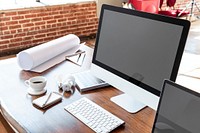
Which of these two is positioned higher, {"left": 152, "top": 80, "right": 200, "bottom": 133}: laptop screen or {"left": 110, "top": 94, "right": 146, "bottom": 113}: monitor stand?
{"left": 152, "top": 80, "right": 200, "bottom": 133}: laptop screen

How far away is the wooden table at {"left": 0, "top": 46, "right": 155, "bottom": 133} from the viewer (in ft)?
3.97

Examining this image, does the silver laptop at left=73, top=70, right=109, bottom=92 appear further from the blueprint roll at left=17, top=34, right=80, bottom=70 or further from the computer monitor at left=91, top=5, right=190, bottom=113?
the blueprint roll at left=17, top=34, right=80, bottom=70

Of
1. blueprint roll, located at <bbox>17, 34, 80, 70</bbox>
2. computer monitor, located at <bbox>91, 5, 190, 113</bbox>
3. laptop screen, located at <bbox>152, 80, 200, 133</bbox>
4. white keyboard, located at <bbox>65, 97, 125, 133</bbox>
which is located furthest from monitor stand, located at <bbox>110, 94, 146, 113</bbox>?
blueprint roll, located at <bbox>17, 34, 80, 70</bbox>

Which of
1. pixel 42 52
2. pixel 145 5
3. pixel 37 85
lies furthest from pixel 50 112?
pixel 145 5

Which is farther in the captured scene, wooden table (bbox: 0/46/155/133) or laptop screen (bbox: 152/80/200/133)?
wooden table (bbox: 0/46/155/133)

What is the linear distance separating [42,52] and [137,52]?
817 millimetres

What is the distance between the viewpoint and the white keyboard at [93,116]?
119 centimetres

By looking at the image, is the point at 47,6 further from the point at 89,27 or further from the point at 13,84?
the point at 13,84

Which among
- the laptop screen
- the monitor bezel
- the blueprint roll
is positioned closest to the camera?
the laptop screen

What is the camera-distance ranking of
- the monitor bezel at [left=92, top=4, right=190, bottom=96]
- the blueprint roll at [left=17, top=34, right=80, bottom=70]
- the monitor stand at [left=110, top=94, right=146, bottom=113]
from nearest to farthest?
the monitor bezel at [left=92, top=4, right=190, bottom=96] < the monitor stand at [left=110, top=94, right=146, bottom=113] < the blueprint roll at [left=17, top=34, right=80, bottom=70]

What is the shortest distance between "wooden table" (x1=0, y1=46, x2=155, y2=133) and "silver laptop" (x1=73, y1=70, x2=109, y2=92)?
30mm

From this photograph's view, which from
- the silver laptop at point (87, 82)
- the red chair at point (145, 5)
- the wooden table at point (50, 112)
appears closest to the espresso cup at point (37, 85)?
the wooden table at point (50, 112)

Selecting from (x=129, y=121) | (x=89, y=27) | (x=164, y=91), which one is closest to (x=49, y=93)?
(x=129, y=121)

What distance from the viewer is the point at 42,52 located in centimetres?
186
